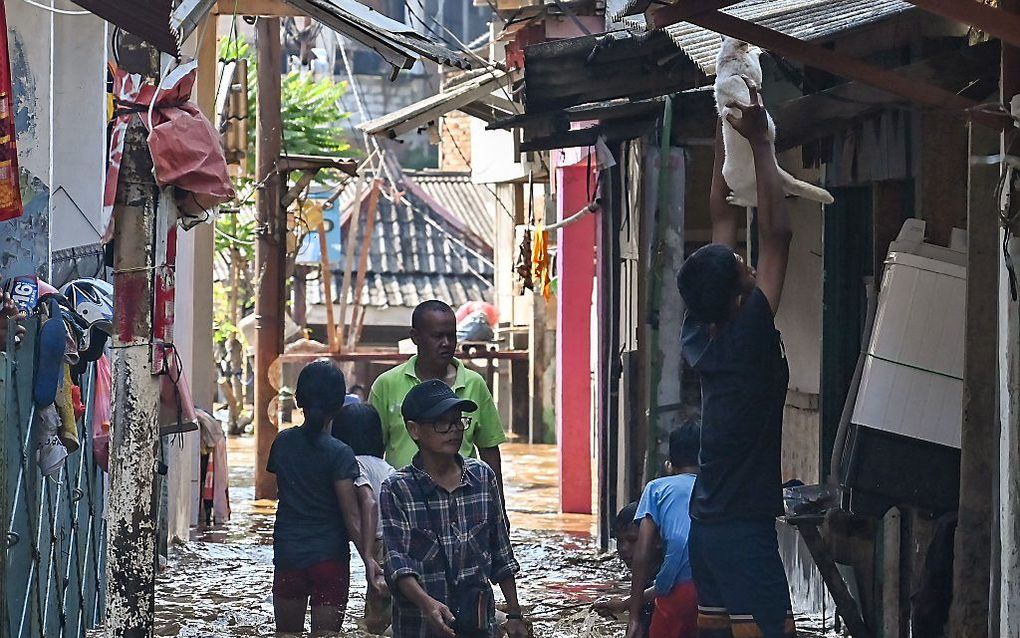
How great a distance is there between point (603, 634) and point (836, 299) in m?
2.40

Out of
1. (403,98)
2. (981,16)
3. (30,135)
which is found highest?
(403,98)

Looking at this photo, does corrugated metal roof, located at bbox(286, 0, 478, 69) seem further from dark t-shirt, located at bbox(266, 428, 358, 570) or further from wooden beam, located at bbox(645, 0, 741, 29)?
wooden beam, located at bbox(645, 0, 741, 29)

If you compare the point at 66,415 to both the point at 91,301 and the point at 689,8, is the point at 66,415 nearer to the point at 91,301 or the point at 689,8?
the point at 91,301

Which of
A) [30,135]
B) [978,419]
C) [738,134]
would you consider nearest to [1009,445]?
[978,419]

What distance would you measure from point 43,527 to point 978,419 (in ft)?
15.1

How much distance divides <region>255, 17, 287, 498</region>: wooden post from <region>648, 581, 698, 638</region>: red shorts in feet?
35.5

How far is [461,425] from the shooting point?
20.4ft

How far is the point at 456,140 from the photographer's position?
37.9 meters

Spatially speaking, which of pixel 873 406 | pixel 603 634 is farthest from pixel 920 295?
pixel 603 634

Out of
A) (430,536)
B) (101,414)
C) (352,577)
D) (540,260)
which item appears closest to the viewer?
(430,536)

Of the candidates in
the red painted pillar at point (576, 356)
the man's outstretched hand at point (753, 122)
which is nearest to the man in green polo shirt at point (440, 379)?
the man's outstretched hand at point (753, 122)

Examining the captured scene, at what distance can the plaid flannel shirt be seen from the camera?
19.7 ft

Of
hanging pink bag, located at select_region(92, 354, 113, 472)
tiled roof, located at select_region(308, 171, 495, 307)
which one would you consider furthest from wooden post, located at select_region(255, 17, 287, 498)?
tiled roof, located at select_region(308, 171, 495, 307)

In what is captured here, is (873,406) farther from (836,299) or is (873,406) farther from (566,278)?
(566,278)
